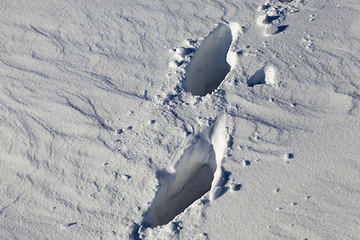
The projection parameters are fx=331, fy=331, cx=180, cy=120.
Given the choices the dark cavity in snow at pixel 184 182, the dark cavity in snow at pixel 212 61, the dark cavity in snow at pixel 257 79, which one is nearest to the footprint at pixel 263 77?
the dark cavity in snow at pixel 257 79

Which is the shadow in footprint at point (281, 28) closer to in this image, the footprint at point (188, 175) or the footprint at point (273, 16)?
the footprint at point (273, 16)

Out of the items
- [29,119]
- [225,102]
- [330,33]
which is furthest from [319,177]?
[29,119]

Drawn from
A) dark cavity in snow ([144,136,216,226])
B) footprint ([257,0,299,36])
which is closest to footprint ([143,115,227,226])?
dark cavity in snow ([144,136,216,226])

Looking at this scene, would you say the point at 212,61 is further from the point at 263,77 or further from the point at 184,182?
the point at 184,182

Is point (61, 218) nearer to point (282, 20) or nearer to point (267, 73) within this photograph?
point (267, 73)

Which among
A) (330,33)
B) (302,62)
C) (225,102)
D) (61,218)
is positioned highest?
(330,33)

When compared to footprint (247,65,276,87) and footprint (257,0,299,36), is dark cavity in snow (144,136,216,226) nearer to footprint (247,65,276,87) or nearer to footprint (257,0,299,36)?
footprint (247,65,276,87)
